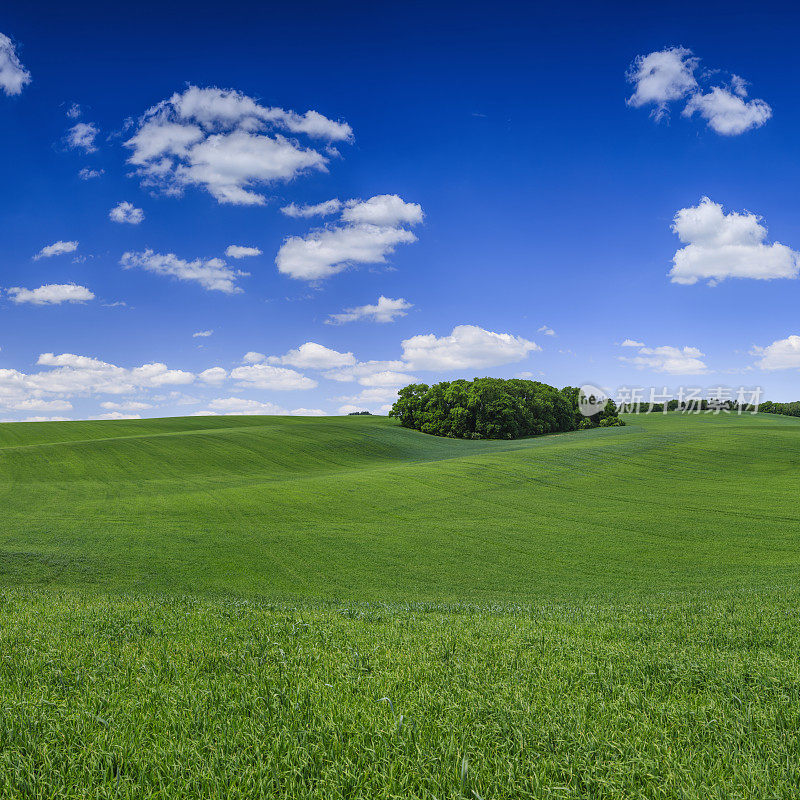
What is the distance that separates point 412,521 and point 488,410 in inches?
2337

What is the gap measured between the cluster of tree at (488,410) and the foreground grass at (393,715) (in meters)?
78.4

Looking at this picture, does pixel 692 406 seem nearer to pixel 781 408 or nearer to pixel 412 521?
pixel 781 408

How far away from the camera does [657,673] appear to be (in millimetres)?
4504

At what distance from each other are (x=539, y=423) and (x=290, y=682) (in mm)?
87413

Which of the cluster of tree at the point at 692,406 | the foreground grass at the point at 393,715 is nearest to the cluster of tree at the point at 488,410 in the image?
the cluster of tree at the point at 692,406

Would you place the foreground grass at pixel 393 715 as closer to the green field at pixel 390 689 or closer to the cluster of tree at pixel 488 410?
the green field at pixel 390 689

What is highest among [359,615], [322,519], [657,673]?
[657,673]

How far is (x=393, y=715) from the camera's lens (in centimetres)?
349

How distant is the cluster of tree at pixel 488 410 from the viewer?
83.6m

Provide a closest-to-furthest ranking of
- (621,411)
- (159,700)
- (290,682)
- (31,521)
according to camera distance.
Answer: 1. (159,700)
2. (290,682)
3. (31,521)
4. (621,411)

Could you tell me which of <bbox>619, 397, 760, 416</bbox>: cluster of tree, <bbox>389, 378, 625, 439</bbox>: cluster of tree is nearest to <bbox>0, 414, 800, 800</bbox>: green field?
<bbox>389, 378, 625, 439</bbox>: cluster of tree

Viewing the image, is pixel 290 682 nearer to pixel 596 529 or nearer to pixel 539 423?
pixel 596 529

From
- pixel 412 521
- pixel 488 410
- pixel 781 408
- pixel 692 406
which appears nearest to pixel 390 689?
pixel 412 521

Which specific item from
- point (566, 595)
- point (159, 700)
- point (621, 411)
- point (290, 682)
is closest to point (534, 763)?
point (290, 682)
